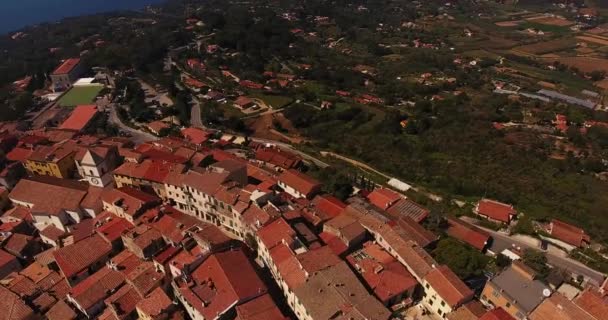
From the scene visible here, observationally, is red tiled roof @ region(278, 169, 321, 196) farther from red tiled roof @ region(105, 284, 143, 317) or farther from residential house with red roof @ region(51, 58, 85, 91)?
residential house with red roof @ region(51, 58, 85, 91)

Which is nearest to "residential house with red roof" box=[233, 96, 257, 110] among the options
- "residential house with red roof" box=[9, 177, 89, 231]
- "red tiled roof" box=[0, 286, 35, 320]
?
"residential house with red roof" box=[9, 177, 89, 231]

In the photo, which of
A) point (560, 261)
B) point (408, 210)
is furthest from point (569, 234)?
point (408, 210)

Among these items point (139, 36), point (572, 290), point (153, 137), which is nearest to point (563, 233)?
point (572, 290)

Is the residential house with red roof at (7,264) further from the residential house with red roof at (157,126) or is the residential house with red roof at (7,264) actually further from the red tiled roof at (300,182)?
the residential house with red roof at (157,126)

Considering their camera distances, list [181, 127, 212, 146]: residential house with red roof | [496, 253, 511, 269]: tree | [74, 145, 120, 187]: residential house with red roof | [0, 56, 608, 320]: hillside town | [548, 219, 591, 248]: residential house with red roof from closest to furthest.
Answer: [0, 56, 608, 320]: hillside town < [496, 253, 511, 269]: tree < [74, 145, 120, 187]: residential house with red roof < [548, 219, 591, 248]: residential house with red roof < [181, 127, 212, 146]: residential house with red roof

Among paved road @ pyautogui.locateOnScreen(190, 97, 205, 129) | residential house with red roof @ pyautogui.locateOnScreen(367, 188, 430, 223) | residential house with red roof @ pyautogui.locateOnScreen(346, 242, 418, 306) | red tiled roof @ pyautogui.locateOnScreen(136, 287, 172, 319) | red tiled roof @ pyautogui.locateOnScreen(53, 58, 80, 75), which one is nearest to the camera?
red tiled roof @ pyautogui.locateOnScreen(136, 287, 172, 319)

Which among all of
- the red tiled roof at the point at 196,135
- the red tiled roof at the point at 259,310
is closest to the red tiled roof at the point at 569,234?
the red tiled roof at the point at 259,310

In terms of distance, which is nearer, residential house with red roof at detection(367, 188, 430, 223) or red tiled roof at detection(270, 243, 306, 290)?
red tiled roof at detection(270, 243, 306, 290)
